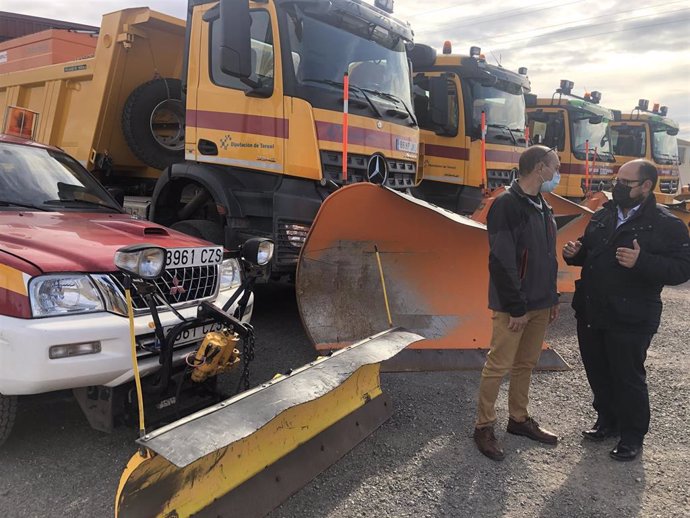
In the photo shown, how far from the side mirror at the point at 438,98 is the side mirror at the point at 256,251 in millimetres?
5097

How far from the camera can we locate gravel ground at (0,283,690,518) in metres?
2.82

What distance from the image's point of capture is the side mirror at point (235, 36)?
4.52 m

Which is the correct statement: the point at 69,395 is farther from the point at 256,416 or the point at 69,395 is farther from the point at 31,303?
the point at 256,416

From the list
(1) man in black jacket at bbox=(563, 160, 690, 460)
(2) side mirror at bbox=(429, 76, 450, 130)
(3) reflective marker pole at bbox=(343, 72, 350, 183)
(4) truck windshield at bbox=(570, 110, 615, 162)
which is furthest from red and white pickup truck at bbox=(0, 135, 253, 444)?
(4) truck windshield at bbox=(570, 110, 615, 162)

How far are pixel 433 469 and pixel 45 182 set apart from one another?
351cm

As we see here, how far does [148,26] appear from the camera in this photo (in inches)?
252

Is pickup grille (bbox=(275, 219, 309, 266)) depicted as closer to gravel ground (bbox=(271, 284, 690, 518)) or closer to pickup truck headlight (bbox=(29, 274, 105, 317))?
gravel ground (bbox=(271, 284, 690, 518))

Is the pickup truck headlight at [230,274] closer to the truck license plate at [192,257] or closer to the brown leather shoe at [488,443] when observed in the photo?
the truck license plate at [192,257]

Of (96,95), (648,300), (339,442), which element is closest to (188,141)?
(96,95)

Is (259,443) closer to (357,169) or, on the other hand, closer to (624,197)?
(624,197)

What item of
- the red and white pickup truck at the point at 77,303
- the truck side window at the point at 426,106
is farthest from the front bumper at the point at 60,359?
the truck side window at the point at 426,106

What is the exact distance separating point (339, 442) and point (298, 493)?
1.41 ft

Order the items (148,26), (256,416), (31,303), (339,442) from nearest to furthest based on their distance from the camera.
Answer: (256,416) → (31,303) → (339,442) → (148,26)

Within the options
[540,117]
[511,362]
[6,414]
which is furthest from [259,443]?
[540,117]
